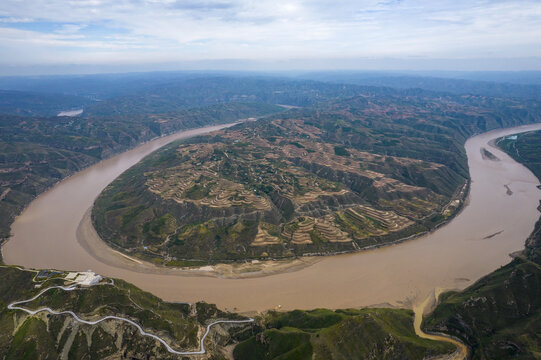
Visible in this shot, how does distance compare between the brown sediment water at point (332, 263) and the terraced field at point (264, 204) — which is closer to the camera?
the brown sediment water at point (332, 263)

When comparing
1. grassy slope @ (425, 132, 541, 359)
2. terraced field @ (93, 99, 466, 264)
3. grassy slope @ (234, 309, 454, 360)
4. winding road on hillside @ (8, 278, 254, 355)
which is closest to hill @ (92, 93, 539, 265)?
terraced field @ (93, 99, 466, 264)

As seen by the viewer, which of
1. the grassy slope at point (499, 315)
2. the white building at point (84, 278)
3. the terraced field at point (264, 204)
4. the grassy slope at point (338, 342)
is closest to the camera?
the grassy slope at point (338, 342)

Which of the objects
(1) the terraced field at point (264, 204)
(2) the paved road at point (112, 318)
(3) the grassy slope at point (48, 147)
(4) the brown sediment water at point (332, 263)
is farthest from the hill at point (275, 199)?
(3) the grassy slope at point (48, 147)

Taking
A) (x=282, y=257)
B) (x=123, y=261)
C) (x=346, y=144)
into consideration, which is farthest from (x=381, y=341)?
(x=346, y=144)

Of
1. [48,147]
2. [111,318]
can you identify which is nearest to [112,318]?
[111,318]

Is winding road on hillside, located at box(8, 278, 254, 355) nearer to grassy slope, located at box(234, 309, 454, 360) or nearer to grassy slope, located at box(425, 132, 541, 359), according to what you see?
grassy slope, located at box(234, 309, 454, 360)

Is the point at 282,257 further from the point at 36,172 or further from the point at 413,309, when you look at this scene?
the point at 36,172

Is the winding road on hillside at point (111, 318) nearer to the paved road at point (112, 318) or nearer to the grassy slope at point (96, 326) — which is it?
the paved road at point (112, 318)

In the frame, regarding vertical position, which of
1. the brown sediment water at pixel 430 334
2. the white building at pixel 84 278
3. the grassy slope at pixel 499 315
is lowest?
the brown sediment water at pixel 430 334
